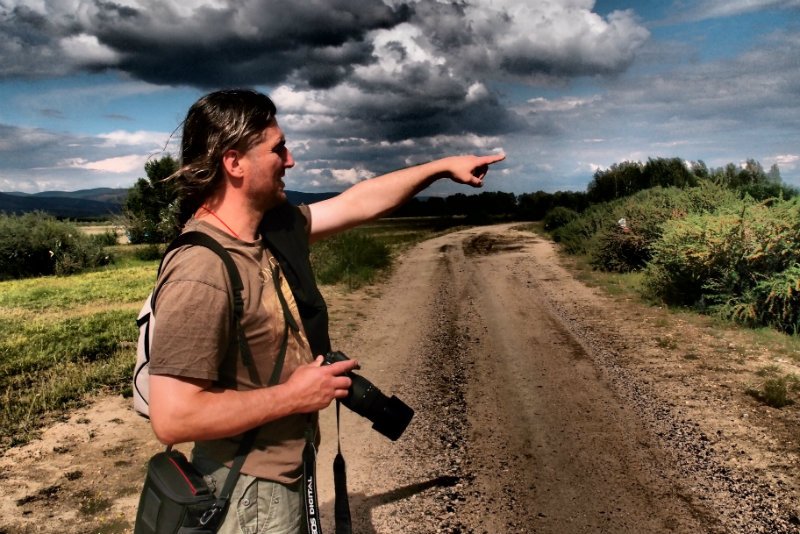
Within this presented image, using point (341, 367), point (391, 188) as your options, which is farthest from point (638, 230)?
point (341, 367)

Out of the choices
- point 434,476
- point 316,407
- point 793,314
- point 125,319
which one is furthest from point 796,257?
point 125,319

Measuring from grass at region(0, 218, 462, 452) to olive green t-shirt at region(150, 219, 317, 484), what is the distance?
493 cm

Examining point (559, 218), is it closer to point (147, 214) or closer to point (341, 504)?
point (147, 214)

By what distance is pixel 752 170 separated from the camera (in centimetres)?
2397

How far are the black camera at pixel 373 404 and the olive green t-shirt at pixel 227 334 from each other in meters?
0.15

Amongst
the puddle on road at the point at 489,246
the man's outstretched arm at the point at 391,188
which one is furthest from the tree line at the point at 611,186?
the man's outstretched arm at the point at 391,188

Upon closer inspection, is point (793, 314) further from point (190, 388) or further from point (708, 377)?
point (190, 388)

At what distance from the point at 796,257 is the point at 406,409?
29.6ft

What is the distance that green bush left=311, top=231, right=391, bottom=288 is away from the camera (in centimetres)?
1430

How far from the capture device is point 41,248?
21.9 m

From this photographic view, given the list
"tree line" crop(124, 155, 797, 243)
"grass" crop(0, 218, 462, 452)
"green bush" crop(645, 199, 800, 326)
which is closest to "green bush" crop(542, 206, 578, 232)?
"tree line" crop(124, 155, 797, 243)

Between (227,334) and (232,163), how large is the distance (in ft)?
1.86

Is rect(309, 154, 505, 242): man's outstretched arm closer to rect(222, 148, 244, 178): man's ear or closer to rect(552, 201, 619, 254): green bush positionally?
rect(222, 148, 244, 178): man's ear

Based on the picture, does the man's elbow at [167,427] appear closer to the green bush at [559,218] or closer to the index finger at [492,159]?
the index finger at [492,159]
